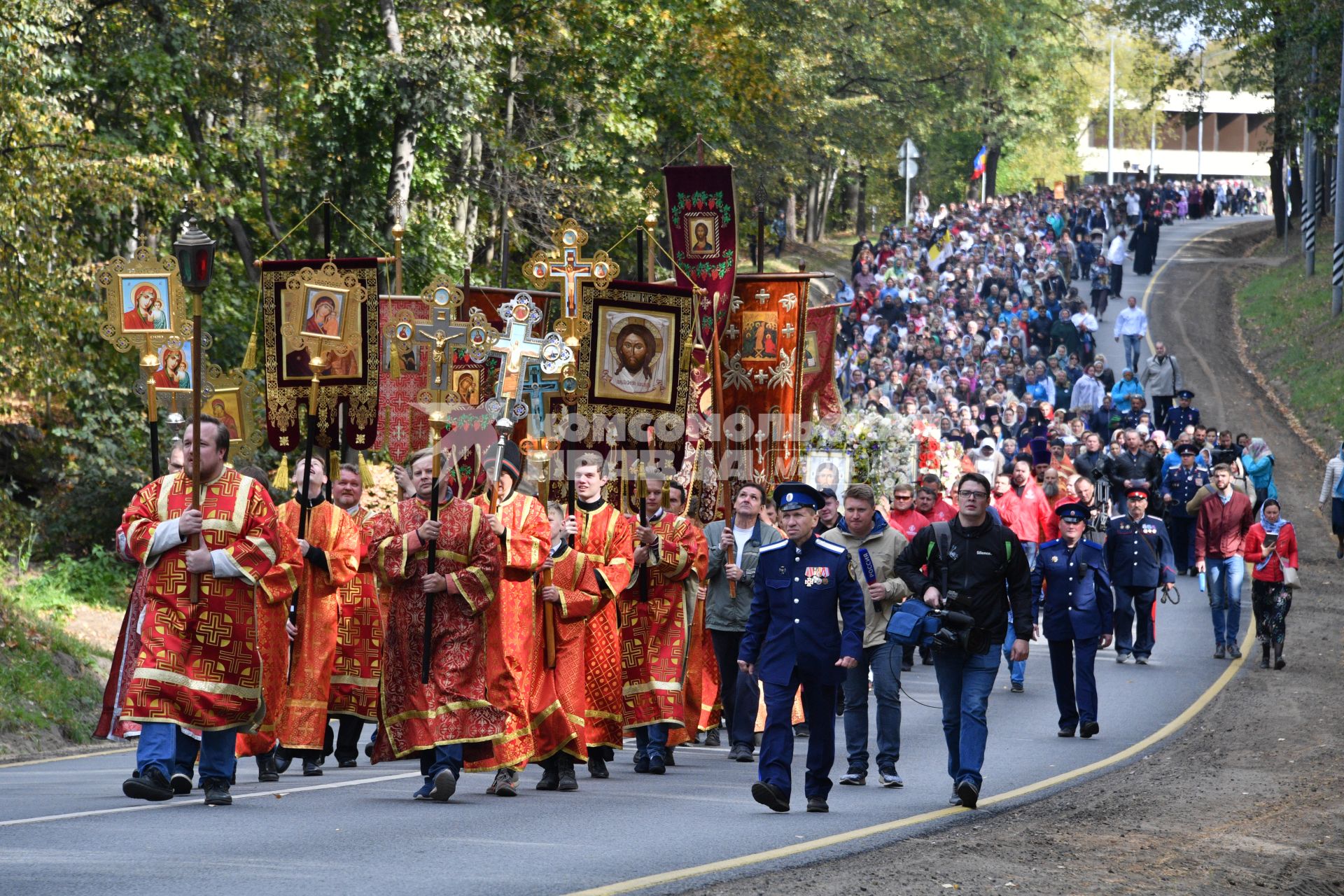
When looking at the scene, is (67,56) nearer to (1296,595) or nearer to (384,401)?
(384,401)

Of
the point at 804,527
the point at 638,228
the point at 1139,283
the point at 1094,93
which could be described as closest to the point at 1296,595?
the point at 638,228

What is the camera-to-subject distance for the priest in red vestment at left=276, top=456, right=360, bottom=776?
1221 centimetres

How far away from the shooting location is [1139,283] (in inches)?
2092

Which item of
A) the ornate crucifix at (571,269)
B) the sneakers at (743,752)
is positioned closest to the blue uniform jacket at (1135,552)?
the sneakers at (743,752)

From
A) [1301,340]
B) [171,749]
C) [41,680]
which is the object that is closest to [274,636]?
[171,749]

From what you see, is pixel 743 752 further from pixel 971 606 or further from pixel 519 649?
pixel 971 606

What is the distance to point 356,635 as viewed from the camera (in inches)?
501

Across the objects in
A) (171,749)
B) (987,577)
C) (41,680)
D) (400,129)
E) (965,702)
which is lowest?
(41,680)

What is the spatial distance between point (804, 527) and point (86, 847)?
4.24m

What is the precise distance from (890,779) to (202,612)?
448 cm

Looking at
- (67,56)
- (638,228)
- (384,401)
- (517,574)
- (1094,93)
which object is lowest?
(517,574)

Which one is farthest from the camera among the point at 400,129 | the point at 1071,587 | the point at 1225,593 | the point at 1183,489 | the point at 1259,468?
the point at 400,129

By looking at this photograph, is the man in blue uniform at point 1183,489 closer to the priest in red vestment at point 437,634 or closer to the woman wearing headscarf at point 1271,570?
the woman wearing headscarf at point 1271,570

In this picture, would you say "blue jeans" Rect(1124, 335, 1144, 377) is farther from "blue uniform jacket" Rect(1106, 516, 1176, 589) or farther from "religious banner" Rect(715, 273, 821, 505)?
"religious banner" Rect(715, 273, 821, 505)
